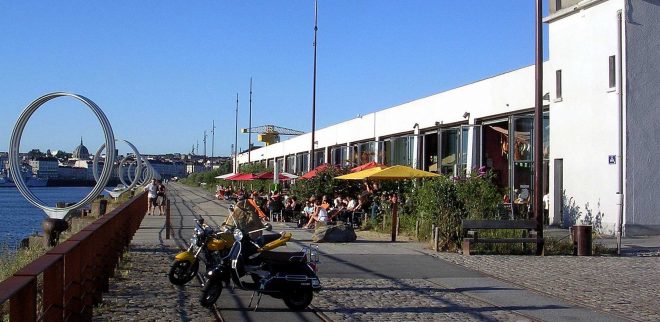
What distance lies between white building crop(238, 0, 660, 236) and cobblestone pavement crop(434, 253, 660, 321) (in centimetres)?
566

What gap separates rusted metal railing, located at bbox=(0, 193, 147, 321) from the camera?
5191 millimetres

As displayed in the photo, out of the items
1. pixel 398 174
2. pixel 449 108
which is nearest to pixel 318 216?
pixel 398 174

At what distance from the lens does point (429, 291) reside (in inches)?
481

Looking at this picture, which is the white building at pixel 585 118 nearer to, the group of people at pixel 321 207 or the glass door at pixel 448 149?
the glass door at pixel 448 149

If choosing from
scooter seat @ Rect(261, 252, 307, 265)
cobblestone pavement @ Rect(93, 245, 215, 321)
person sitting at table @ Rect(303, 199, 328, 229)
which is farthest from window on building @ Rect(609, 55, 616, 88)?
scooter seat @ Rect(261, 252, 307, 265)

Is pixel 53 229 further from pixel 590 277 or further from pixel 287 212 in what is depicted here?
pixel 590 277

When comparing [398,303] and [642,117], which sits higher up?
[642,117]

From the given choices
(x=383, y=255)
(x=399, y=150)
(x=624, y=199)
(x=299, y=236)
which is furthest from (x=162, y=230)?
(x=399, y=150)

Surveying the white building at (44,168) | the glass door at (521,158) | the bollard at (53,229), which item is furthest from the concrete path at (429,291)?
the white building at (44,168)

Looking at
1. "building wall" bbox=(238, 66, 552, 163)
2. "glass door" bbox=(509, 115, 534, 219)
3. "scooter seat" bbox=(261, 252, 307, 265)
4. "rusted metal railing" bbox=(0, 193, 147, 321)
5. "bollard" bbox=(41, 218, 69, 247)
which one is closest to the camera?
"rusted metal railing" bbox=(0, 193, 147, 321)

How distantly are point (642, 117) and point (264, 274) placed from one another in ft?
55.0

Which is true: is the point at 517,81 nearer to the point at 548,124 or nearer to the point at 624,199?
the point at 548,124

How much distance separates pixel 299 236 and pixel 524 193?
442 inches

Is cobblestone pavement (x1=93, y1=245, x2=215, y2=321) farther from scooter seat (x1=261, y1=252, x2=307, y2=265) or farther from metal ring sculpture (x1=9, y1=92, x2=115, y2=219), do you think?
metal ring sculpture (x1=9, y1=92, x2=115, y2=219)
